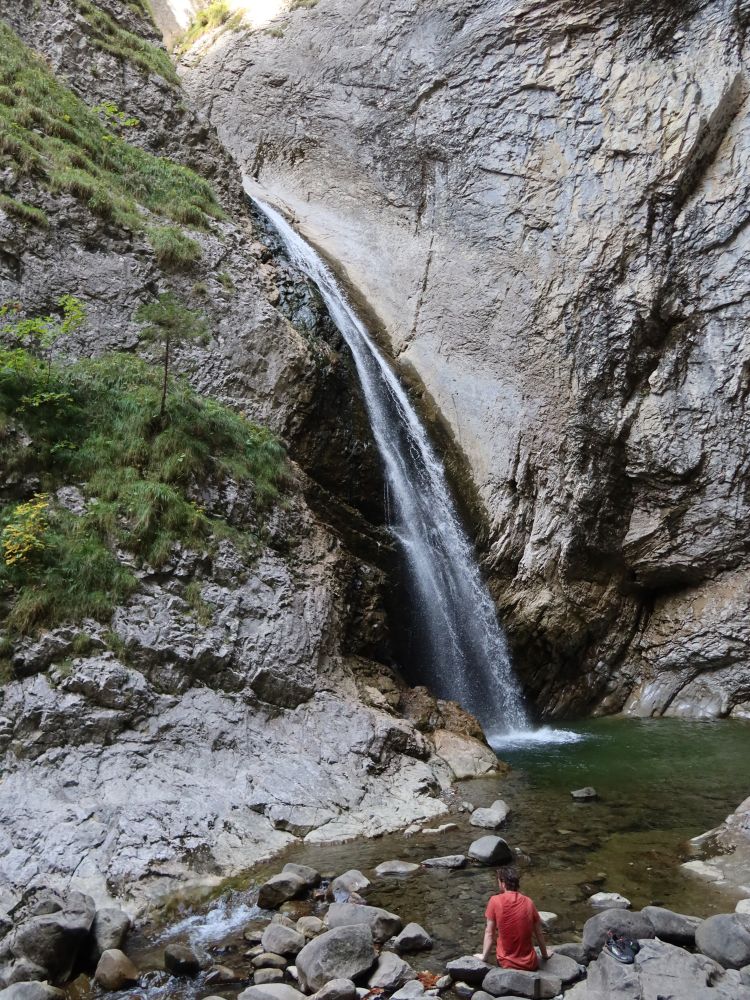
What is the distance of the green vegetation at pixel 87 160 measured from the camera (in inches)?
464

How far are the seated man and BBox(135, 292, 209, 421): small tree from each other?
7.32 metres

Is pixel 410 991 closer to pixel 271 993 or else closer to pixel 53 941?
pixel 271 993

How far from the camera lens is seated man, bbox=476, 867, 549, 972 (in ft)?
14.2

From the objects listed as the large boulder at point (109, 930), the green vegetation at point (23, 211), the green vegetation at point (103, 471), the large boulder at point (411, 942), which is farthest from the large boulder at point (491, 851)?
the green vegetation at point (23, 211)

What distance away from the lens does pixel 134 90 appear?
51.4ft

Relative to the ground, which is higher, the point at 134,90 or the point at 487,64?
the point at 487,64

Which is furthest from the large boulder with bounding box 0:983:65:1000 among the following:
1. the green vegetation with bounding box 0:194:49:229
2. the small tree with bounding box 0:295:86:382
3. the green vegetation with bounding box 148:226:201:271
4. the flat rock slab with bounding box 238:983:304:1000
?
the green vegetation with bounding box 148:226:201:271

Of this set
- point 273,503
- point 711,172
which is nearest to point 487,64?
point 711,172

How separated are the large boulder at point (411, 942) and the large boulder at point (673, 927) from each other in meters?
1.42

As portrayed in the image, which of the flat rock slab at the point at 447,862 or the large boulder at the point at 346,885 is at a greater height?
the large boulder at the point at 346,885

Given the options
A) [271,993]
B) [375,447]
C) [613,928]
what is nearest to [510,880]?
[613,928]

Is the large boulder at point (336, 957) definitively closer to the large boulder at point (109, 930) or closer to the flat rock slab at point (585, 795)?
the large boulder at point (109, 930)

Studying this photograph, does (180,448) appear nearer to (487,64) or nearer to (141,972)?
(141,972)

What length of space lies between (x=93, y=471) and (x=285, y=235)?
10.6m
